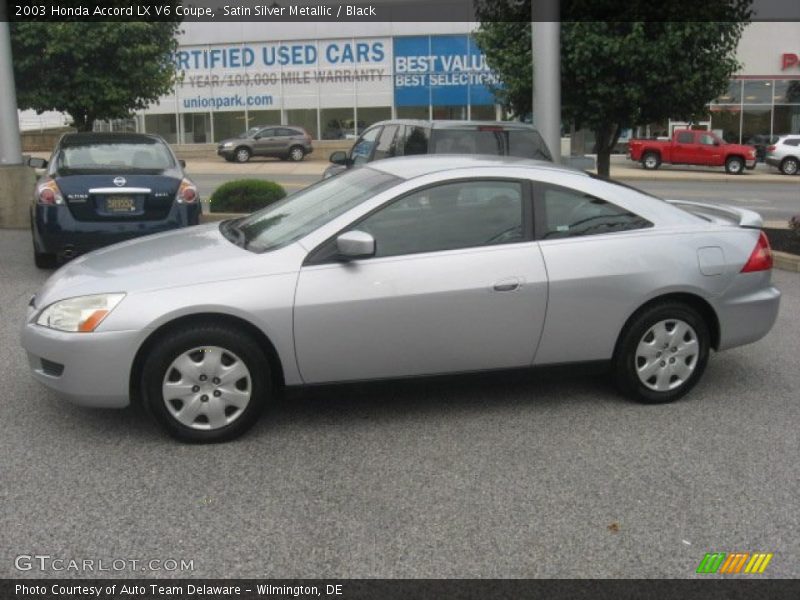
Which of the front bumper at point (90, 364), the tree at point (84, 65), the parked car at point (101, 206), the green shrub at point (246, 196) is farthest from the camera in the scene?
the tree at point (84, 65)

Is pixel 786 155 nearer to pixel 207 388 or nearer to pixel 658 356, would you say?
pixel 658 356

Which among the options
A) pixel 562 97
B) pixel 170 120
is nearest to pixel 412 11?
pixel 170 120

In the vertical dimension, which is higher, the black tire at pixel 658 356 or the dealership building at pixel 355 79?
the dealership building at pixel 355 79

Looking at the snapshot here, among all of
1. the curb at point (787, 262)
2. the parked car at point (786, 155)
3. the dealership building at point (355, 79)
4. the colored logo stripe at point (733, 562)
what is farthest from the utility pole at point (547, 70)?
the dealership building at point (355, 79)

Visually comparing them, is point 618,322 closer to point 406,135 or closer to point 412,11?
point 406,135

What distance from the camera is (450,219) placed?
17.8 feet

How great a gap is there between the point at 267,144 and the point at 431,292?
3460cm

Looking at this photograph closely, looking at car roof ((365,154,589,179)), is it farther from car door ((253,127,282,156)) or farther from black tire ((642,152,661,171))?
car door ((253,127,282,156))

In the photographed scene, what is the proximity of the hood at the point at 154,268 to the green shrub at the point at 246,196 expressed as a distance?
8438 millimetres

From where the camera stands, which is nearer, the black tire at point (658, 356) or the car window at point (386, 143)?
the black tire at point (658, 356)

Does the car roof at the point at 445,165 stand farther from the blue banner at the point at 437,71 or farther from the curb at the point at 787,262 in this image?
the blue banner at the point at 437,71

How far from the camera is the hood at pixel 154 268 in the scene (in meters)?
5.01

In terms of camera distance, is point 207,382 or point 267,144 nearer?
point 207,382

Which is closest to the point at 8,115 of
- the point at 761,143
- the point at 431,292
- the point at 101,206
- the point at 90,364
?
the point at 101,206
